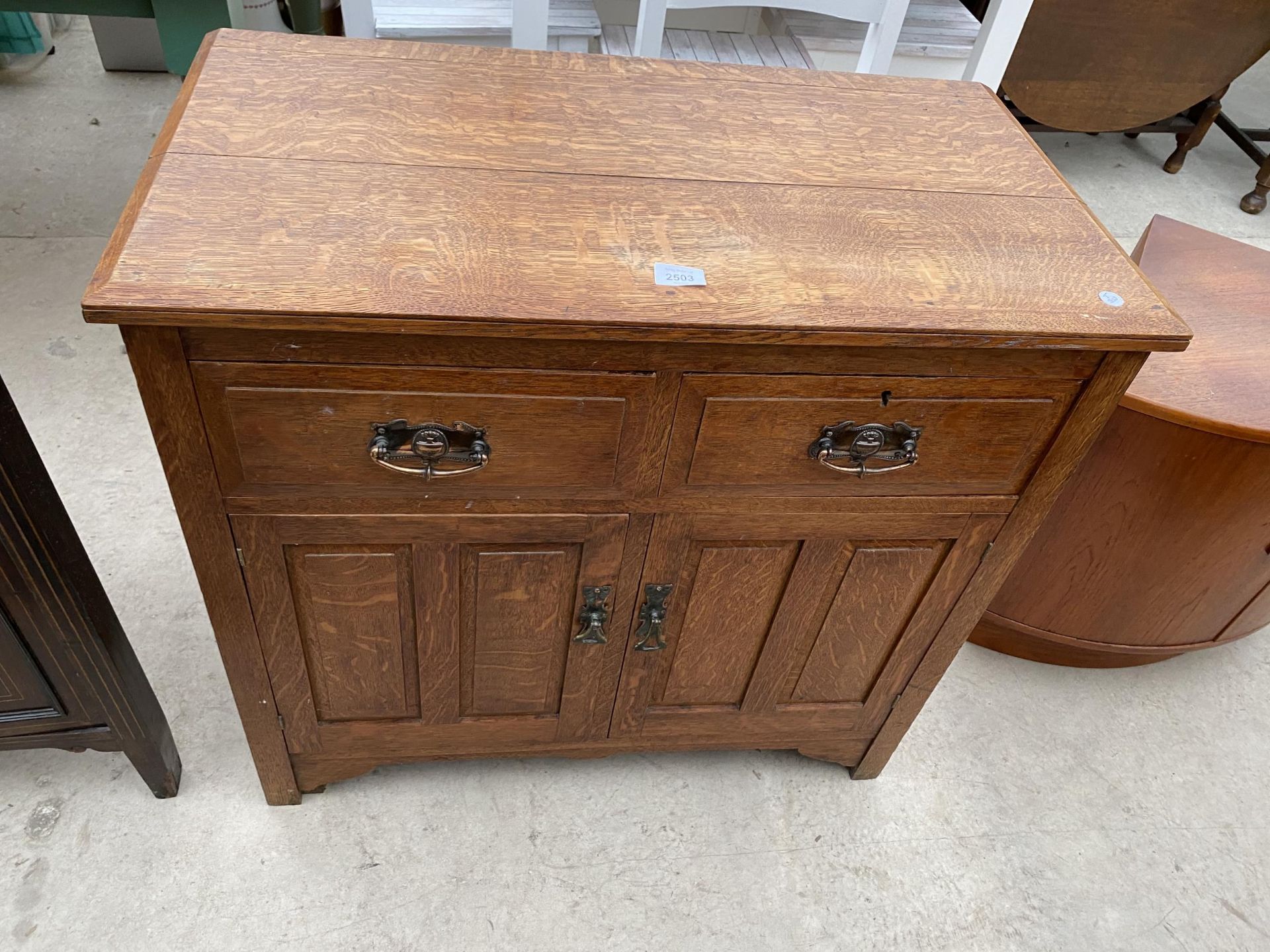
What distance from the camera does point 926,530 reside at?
→ 1236 millimetres

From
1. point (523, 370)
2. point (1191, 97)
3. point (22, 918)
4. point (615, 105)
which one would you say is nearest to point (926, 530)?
point (523, 370)

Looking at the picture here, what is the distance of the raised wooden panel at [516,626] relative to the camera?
47.6 inches

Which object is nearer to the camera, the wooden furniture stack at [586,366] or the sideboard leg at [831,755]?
the wooden furniture stack at [586,366]

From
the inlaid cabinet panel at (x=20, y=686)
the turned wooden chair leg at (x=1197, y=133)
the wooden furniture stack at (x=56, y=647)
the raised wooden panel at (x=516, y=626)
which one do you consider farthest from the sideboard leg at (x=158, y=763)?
the turned wooden chair leg at (x=1197, y=133)

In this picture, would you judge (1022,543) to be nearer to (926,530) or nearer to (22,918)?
(926,530)

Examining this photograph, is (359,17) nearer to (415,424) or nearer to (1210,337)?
(415,424)

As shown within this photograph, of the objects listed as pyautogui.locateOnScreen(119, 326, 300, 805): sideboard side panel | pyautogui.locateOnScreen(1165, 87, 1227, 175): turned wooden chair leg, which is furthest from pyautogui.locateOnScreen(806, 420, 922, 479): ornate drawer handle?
pyautogui.locateOnScreen(1165, 87, 1227, 175): turned wooden chair leg

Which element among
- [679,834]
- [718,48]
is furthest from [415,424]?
[718,48]

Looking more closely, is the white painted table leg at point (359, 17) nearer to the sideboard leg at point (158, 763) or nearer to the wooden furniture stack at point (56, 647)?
the wooden furniture stack at point (56, 647)

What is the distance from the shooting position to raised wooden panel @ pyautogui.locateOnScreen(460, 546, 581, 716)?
1208 mm

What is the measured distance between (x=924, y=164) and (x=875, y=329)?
41cm

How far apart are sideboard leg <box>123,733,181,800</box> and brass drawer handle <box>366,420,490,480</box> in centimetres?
81

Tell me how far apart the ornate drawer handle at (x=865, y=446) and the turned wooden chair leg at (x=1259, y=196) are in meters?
3.27

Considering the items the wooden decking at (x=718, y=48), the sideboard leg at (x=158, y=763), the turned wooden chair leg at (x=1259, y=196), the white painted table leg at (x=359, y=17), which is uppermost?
the white painted table leg at (x=359, y=17)
